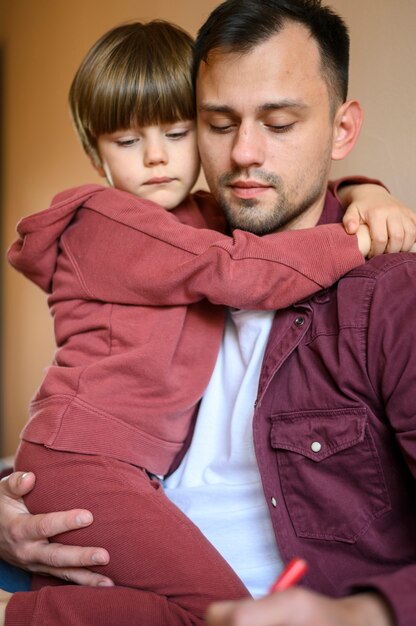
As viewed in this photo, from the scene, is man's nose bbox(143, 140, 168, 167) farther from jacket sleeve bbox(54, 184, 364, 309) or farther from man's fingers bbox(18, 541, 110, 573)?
man's fingers bbox(18, 541, 110, 573)

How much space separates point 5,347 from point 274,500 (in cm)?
288

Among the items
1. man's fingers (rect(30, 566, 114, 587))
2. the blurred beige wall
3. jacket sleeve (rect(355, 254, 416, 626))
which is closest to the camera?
jacket sleeve (rect(355, 254, 416, 626))

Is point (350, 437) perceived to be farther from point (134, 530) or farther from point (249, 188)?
point (249, 188)

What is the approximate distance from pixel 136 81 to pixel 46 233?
34 cm

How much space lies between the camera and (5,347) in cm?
372

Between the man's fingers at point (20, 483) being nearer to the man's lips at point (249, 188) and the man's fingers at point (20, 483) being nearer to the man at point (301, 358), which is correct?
the man at point (301, 358)

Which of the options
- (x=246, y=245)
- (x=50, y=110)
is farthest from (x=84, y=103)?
(x=50, y=110)

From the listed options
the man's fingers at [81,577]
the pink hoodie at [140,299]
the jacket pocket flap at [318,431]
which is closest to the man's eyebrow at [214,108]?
the pink hoodie at [140,299]

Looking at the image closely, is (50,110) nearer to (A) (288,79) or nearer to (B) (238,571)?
(A) (288,79)

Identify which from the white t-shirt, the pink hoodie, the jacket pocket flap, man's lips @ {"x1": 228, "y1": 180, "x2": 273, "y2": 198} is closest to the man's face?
man's lips @ {"x1": 228, "y1": 180, "x2": 273, "y2": 198}

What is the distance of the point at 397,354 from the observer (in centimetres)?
100

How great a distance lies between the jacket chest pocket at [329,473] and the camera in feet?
3.43

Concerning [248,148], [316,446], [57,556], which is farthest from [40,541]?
[248,148]

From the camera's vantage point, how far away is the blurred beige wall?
1.51 metres
